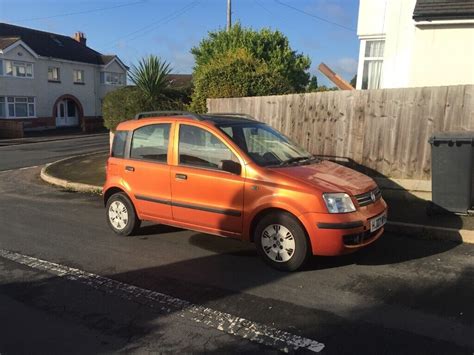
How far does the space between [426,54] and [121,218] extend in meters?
7.62

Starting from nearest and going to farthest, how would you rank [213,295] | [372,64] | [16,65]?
1. [213,295]
2. [372,64]
3. [16,65]

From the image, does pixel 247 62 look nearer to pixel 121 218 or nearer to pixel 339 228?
pixel 121 218

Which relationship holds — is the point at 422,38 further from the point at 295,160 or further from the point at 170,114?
the point at 170,114

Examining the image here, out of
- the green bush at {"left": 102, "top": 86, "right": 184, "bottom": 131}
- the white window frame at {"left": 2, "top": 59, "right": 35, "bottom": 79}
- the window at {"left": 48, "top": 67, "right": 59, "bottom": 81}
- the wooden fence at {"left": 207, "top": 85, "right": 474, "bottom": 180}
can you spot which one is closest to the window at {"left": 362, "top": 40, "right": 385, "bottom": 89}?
the wooden fence at {"left": 207, "top": 85, "right": 474, "bottom": 180}

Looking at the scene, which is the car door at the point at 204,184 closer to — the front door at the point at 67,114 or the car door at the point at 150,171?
the car door at the point at 150,171

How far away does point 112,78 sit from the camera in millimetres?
46562

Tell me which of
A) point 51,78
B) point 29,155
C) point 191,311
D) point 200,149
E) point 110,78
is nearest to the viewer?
point 191,311

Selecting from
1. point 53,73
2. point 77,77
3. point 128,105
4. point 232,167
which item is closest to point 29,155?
point 128,105

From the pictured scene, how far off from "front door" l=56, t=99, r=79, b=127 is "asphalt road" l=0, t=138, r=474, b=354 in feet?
120

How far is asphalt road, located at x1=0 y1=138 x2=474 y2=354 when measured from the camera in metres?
3.76

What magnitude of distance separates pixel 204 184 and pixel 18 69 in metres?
35.4

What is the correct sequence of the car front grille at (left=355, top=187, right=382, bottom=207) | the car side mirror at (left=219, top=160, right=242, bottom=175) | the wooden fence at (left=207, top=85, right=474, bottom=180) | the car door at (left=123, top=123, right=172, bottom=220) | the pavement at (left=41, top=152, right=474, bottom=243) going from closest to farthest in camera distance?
the car front grille at (left=355, top=187, right=382, bottom=207) → the car side mirror at (left=219, top=160, right=242, bottom=175) → the car door at (left=123, top=123, right=172, bottom=220) → the pavement at (left=41, top=152, right=474, bottom=243) → the wooden fence at (left=207, top=85, right=474, bottom=180)

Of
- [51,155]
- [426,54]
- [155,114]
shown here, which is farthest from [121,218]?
[51,155]

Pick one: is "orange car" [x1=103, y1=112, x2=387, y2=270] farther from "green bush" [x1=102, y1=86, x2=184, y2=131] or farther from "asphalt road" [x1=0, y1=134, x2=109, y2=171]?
"asphalt road" [x1=0, y1=134, x2=109, y2=171]
